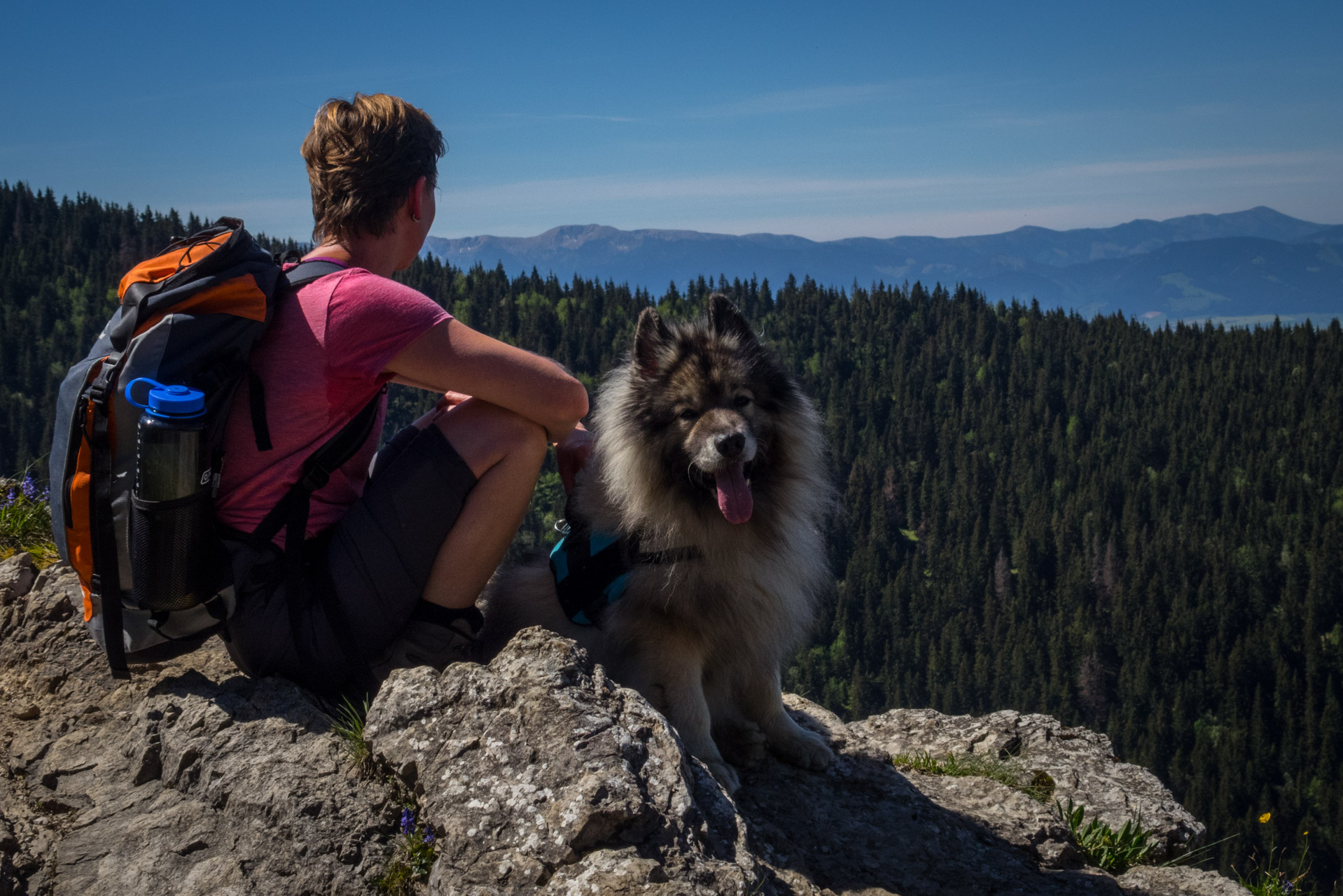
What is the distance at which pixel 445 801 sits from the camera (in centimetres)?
263

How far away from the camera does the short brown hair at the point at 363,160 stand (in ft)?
11.3

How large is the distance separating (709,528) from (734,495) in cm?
23

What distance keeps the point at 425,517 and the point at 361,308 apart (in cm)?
84

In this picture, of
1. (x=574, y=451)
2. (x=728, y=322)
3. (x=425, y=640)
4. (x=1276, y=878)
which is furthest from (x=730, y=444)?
(x=1276, y=878)

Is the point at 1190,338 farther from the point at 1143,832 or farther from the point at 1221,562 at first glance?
the point at 1143,832

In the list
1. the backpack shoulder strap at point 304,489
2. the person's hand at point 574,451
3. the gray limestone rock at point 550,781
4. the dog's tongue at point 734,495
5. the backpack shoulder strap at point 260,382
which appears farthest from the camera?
the person's hand at point 574,451

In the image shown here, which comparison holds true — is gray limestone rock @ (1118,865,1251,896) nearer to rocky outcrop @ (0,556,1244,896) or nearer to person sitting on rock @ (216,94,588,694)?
rocky outcrop @ (0,556,1244,896)

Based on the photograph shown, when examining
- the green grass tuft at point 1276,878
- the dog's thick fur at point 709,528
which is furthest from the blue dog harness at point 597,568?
the green grass tuft at point 1276,878

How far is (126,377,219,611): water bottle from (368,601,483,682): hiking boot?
30.9 inches

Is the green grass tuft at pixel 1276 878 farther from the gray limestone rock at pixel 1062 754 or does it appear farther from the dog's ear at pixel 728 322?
the dog's ear at pixel 728 322

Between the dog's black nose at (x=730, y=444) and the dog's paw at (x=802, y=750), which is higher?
the dog's black nose at (x=730, y=444)

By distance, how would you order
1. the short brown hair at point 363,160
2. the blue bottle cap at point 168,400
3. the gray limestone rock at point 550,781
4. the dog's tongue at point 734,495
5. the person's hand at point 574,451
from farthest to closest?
the person's hand at point 574,451
the dog's tongue at point 734,495
the short brown hair at point 363,160
the blue bottle cap at point 168,400
the gray limestone rock at point 550,781

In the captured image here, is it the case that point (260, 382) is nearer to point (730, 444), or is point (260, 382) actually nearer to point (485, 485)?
point (485, 485)

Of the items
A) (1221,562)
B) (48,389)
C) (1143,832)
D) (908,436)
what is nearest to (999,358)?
(908,436)
